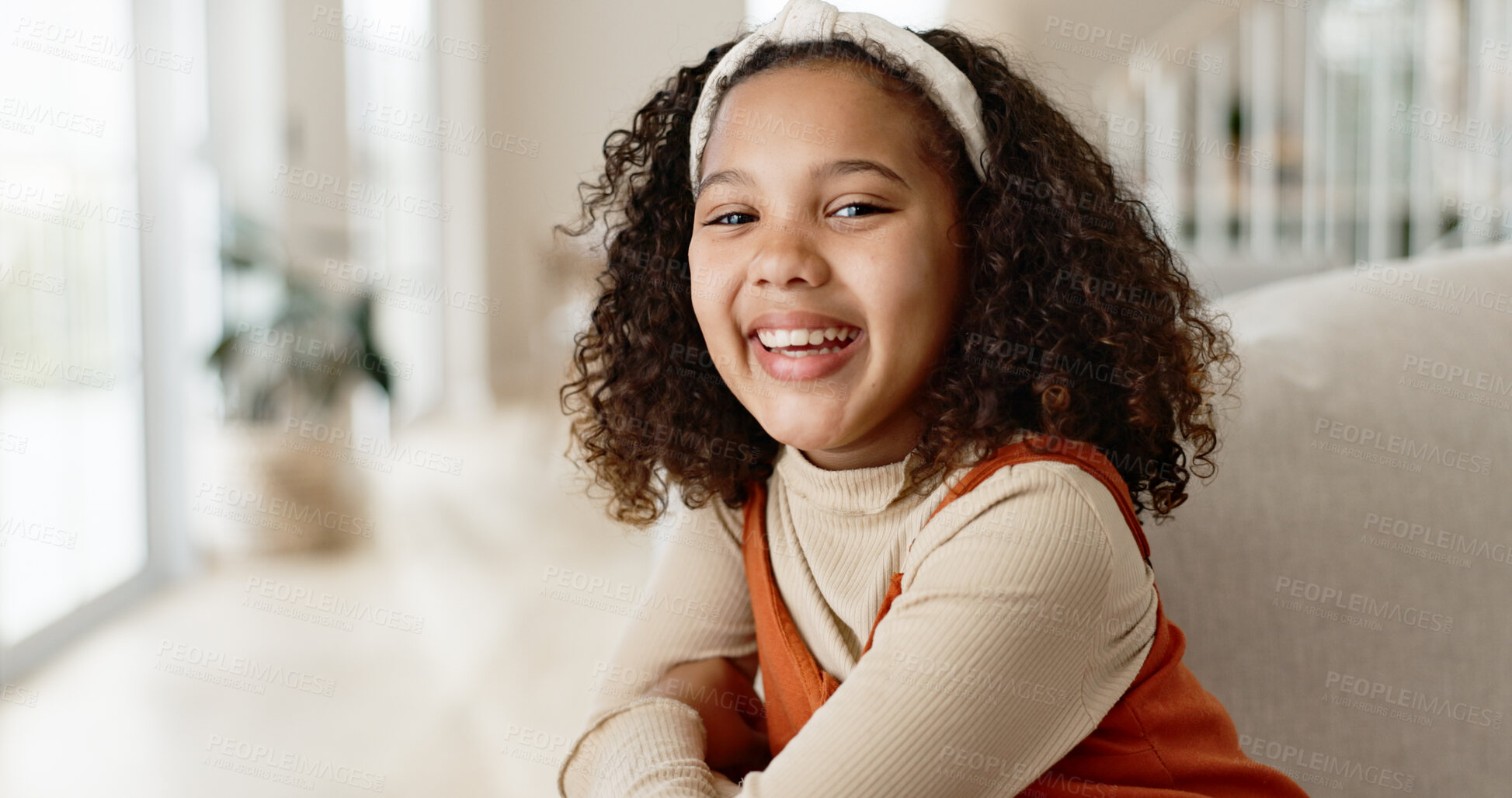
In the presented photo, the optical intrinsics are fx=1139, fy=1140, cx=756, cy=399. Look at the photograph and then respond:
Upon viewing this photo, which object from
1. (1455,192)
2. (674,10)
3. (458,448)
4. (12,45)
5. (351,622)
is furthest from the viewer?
(674,10)

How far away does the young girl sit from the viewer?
0.78m

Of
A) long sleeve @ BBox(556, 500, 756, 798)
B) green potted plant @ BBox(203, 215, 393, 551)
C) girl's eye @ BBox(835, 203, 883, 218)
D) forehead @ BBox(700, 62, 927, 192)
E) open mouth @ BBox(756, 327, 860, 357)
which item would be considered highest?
forehead @ BBox(700, 62, 927, 192)

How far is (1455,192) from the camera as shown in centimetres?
390

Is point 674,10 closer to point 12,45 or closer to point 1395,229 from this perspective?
point 1395,229

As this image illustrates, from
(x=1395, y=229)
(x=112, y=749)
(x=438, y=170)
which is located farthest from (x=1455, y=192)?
(x=438, y=170)

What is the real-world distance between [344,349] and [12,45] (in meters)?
1.27

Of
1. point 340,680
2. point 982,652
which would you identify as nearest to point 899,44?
point 982,652

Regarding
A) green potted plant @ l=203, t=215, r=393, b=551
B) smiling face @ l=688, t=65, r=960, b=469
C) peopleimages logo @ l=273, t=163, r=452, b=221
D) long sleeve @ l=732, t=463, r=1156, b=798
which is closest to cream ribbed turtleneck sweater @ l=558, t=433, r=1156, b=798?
long sleeve @ l=732, t=463, r=1156, b=798

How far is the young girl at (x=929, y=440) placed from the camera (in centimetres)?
78

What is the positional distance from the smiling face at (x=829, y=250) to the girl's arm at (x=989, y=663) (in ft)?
0.51

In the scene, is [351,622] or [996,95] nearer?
[996,95]

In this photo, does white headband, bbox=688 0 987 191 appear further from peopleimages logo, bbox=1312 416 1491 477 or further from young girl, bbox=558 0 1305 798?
peopleimages logo, bbox=1312 416 1491 477

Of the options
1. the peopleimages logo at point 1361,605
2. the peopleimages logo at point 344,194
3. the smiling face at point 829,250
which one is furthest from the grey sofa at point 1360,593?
the peopleimages logo at point 344,194

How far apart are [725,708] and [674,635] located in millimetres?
86
